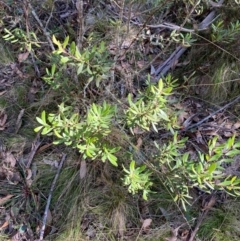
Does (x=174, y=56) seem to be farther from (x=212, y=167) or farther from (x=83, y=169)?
(x=212, y=167)

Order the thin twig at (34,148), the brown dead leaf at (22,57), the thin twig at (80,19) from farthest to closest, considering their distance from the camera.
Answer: the brown dead leaf at (22,57) < the thin twig at (34,148) < the thin twig at (80,19)

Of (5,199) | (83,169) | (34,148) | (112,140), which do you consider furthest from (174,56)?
(5,199)

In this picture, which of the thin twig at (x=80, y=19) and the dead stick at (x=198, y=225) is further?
the dead stick at (x=198, y=225)

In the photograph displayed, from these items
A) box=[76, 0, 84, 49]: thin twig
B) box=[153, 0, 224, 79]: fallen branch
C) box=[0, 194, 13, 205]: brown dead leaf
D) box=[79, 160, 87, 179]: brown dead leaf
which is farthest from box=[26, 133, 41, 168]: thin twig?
box=[153, 0, 224, 79]: fallen branch

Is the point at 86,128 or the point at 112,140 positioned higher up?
the point at 86,128

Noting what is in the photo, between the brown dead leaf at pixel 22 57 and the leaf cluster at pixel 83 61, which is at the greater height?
the leaf cluster at pixel 83 61

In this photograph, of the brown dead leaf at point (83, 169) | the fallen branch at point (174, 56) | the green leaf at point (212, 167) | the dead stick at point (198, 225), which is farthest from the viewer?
the fallen branch at point (174, 56)

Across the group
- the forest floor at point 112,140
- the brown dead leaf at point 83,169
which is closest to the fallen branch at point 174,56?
the forest floor at point 112,140

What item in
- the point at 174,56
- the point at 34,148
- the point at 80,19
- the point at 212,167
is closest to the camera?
the point at 212,167

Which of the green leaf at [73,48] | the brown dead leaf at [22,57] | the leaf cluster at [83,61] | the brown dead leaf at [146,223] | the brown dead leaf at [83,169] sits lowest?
the brown dead leaf at [146,223]

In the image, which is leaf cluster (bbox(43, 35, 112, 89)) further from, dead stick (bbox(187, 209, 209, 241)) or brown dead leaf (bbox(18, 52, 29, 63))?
dead stick (bbox(187, 209, 209, 241))

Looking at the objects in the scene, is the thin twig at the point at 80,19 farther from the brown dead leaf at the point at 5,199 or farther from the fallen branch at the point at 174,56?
the brown dead leaf at the point at 5,199

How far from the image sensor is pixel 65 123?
67.7 inches

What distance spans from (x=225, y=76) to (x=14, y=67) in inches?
56.3
